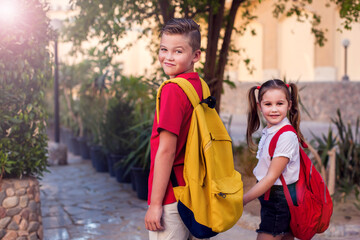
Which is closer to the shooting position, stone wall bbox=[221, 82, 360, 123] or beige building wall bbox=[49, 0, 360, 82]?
stone wall bbox=[221, 82, 360, 123]

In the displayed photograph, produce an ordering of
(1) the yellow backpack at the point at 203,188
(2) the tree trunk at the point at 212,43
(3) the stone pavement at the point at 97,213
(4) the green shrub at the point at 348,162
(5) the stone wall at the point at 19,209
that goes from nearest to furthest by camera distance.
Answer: (1) the yellow backpack at the point at 203,188 < (5) the stone wall at the point at 19,209 < (3) the stone pavement at the point at 97,213 < (4) the green shrub at the point at 348,162 < (2) the tree trunk at the point at 212,43

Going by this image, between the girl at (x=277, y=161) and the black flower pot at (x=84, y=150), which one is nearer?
the girl at (x=277, y=161)

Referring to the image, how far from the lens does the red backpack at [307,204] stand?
2.36 metres

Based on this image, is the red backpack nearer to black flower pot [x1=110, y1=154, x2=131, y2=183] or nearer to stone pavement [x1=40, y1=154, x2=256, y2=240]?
stone pavement [x1=40, y1=154, x2=256, y2=240]

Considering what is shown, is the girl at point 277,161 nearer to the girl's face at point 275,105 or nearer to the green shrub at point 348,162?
the girl's face at point 275,105

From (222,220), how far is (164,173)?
0.31m

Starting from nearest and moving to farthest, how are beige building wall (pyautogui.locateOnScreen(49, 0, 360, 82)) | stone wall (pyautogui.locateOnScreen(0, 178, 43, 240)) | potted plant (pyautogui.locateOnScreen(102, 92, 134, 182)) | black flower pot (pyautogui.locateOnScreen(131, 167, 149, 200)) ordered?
stone wall (pyautogui.locateOnScreen(0, 178, 43, 240)), black flower pot (pyautogui.locateOnScreen(131, 167, 149, 200)), potted plant (pyautogui.locateOnScreen(102, 92, 134, 182)), beige building wall (pyautogui.locateOnScreen(49, 0, 360, 82))

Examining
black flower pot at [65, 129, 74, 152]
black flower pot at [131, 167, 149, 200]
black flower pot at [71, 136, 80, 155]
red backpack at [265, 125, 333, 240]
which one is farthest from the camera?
black flower pot at [65, 129, 74, 152]

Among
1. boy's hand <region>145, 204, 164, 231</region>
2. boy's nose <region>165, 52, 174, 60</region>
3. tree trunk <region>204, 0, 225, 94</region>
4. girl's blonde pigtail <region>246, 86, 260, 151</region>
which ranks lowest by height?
boy's hand <region>145, 204, 164, 231</region>

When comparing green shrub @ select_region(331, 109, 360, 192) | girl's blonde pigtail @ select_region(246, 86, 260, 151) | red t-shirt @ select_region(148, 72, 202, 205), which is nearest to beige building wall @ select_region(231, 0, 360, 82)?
green shrub @ select_region(331, 109, 360, 192)

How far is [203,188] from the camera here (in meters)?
1.95

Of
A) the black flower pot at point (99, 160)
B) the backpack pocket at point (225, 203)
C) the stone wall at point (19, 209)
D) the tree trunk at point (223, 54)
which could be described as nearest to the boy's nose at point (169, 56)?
the backpack pocket at point (225, 203)

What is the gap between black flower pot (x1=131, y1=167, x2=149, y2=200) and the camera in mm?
6164

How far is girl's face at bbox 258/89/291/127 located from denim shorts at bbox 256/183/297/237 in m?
0.36
